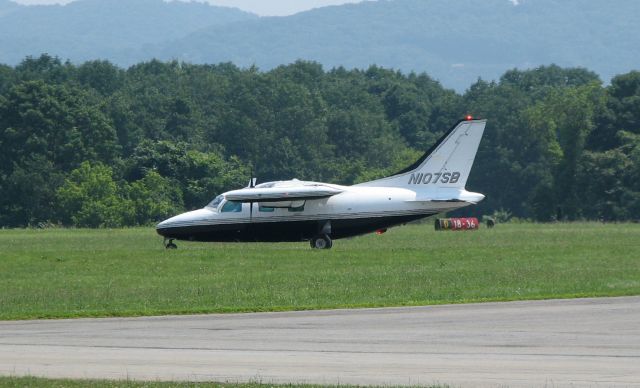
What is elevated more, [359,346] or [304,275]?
[359,346]

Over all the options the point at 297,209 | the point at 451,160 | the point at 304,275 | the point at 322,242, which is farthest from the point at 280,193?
the point at 304,275

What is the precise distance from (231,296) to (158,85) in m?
143

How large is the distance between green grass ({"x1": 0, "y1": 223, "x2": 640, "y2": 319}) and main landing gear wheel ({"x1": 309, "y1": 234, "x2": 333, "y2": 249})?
364 mm

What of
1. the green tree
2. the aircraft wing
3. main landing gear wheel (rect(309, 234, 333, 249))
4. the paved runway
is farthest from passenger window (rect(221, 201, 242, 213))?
the green tree

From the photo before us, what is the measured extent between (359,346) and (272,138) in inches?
4500

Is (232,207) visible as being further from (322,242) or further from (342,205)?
(342,205)

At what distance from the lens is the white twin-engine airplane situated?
48.8 meters

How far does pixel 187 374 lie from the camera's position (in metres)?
19.4

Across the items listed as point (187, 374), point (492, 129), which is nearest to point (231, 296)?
point (187, 374)

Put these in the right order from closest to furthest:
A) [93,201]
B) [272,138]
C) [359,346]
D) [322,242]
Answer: [359,346] < [322,242] < [93,201] < [272,138]

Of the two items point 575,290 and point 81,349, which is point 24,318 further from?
point 575,290

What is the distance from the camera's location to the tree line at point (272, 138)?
98.8 metres

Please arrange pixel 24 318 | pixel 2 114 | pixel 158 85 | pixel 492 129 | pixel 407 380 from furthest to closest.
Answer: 1. pixel 158 85
2. pixel 492 129
3. pixel 2 114
4. pixel 24 318
5. pixel 407 380

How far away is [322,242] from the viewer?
163ft
